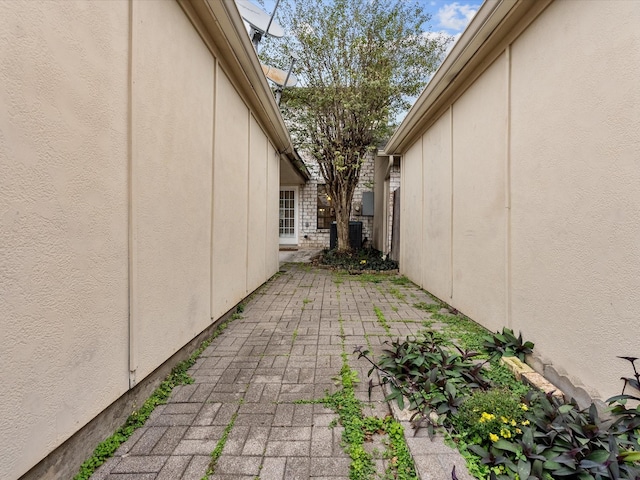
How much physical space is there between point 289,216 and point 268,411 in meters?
10.9

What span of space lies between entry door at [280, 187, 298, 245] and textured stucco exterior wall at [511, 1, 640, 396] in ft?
34.0

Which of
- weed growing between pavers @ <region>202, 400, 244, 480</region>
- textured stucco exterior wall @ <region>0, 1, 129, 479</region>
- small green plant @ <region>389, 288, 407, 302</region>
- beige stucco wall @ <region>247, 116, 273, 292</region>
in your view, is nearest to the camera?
textured stucco exterior wall @ <region>0, 1, 129, 479</region>

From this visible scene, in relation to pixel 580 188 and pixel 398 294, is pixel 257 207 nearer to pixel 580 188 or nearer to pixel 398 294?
pixel 398 294

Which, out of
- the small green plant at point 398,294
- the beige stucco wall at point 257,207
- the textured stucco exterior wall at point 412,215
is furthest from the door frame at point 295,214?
the small green plant at point 398,294

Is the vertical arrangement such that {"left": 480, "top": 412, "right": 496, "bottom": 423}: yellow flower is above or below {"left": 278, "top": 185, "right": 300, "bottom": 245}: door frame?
below

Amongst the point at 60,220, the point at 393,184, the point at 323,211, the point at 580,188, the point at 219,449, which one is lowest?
the point at 219,449

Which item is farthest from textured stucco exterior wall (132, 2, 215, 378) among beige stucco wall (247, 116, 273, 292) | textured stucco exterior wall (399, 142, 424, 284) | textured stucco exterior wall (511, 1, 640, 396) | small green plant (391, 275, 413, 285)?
small green plant (391, 275, 413, 285)

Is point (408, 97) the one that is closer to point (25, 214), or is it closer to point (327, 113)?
point (327, 113)

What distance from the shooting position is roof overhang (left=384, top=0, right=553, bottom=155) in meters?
2.40

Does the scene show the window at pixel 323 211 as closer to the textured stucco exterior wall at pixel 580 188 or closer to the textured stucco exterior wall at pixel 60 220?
the textured stucco exterior wall at pixel 580 188

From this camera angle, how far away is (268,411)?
6.09 ft

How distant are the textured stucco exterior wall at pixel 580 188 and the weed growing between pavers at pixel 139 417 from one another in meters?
2.61

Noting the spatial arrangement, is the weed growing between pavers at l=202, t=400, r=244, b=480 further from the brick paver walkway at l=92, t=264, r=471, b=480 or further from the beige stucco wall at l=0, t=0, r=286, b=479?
the beige stucco wall at l=0, t=0, r=286, b=479

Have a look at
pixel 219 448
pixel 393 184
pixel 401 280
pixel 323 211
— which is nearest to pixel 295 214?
pixel 323 211
